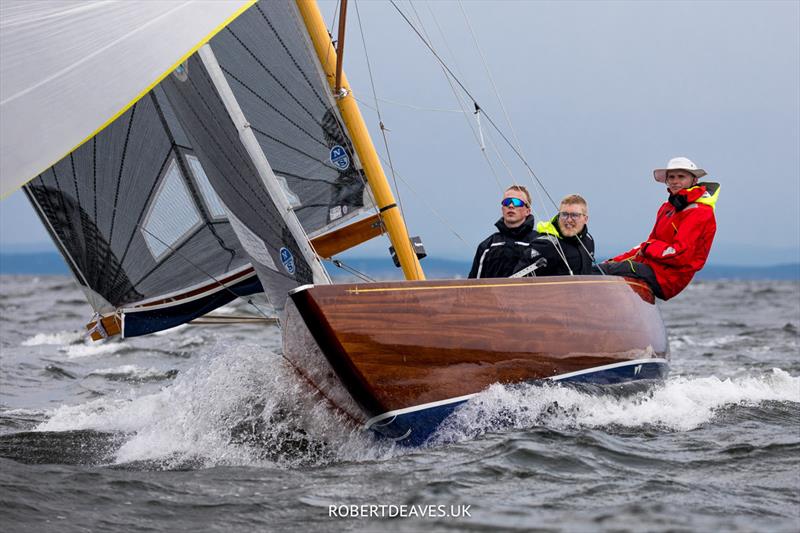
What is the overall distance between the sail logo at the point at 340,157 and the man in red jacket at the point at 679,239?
1.68m

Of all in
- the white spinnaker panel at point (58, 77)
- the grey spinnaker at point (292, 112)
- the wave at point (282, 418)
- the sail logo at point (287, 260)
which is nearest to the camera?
the white spinnaker panel at point (58, 77)

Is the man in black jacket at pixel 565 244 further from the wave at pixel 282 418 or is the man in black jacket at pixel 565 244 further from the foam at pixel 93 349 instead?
the foam at pixel 93 349

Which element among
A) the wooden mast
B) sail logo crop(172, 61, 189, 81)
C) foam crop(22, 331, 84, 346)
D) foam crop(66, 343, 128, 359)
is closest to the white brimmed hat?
the wooden mast

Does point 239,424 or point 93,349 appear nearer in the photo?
point 239,424

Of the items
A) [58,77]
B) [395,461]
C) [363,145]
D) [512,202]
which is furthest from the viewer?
[512,202]

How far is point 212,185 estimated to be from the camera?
5539 mm

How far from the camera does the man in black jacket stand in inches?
213

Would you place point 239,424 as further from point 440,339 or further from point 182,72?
point 182,72

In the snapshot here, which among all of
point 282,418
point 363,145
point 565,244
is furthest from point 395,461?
point 565,244

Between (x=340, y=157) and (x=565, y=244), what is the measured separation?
1.37m

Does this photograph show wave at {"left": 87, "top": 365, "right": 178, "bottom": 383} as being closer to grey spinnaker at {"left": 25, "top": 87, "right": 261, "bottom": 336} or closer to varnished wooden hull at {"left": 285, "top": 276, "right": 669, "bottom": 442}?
grey spinnaker at {"left": 25, "top": 87, "right": 261, "bottom": 336}

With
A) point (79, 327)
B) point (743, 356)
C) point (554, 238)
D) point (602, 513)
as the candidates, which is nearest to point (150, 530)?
point (602, 513)

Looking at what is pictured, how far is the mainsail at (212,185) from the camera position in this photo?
16.8 feet

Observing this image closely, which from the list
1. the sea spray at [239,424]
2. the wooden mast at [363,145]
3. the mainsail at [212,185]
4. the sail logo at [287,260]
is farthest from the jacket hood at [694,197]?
the sea spray at [239,424]
